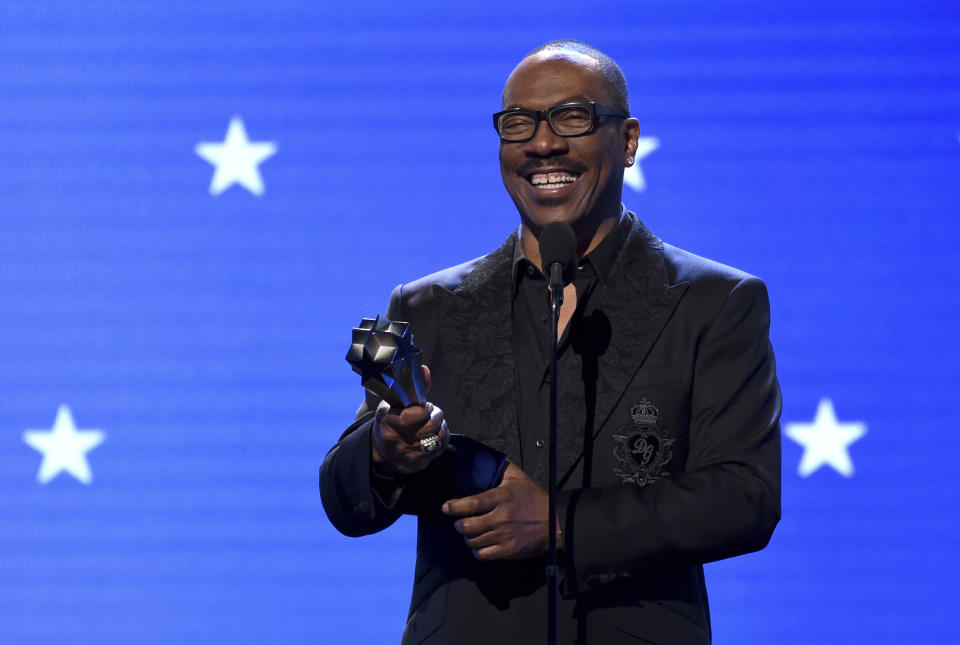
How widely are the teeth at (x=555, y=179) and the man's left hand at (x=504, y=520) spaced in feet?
1.55

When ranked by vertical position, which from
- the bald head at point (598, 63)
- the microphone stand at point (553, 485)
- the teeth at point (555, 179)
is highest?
the bald head at point (598, 63)

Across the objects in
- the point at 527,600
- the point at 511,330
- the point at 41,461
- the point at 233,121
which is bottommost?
the point at 527,600

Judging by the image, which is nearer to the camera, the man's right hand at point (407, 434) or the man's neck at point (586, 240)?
the man's right hand at point (407, 434)

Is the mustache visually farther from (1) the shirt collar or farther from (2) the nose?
(1) the shirt collar

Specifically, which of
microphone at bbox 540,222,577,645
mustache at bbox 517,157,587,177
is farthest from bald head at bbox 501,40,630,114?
→ microphone at bbox 540,222,577,645

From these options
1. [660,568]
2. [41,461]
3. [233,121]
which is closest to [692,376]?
[660,568]

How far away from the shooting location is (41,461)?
102 inches

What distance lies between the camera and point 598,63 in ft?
5.71

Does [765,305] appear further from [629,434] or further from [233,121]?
[233,121]

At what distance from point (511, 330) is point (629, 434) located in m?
0.25

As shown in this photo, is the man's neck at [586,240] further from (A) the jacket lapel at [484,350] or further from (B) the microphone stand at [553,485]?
(B) the microphone stand at [553,485]

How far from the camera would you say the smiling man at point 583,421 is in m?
1.48

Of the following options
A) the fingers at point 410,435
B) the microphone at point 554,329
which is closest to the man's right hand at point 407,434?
the fingers at point 410,435

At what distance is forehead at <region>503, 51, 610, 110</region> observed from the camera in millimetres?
1699
